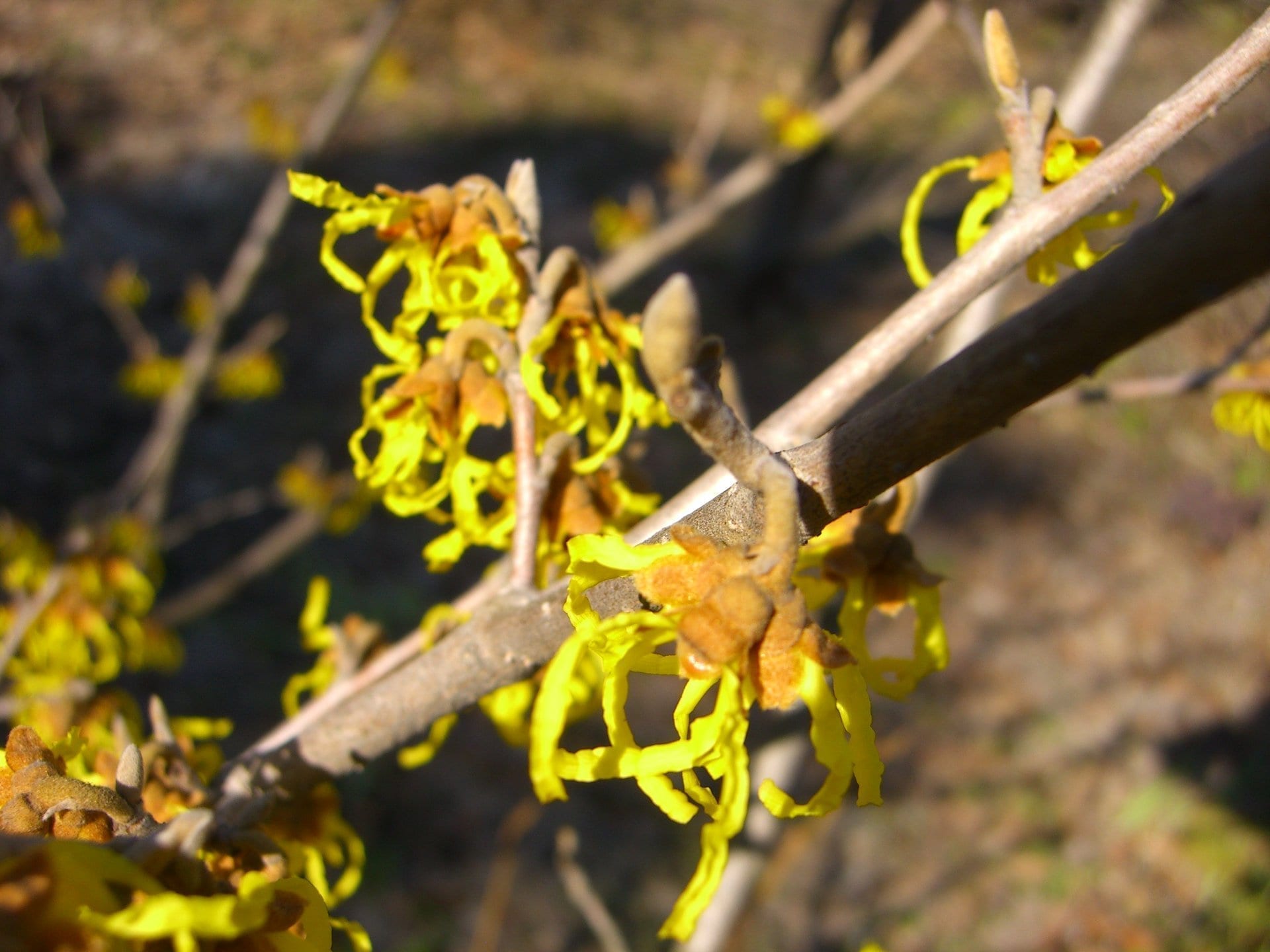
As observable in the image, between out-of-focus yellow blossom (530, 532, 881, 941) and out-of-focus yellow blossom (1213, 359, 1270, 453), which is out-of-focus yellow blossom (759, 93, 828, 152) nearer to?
out-of-focus yellow blossom (1213, 359, 1270, 453)

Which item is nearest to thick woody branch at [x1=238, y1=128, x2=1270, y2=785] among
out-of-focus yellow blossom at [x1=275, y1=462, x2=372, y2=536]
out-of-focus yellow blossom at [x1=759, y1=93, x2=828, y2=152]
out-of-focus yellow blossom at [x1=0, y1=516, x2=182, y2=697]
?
out-of-focus yellow blossom at [x1=0, y1=516, x2=182, y2=697]

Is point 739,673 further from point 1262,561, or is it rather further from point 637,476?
point 1262,561

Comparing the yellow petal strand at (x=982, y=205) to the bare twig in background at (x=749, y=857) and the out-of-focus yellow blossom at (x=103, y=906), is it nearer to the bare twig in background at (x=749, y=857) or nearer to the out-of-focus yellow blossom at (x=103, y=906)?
the out-of-focus yellow blossom at (x=103, y=906)

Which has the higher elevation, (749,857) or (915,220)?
(915,220)

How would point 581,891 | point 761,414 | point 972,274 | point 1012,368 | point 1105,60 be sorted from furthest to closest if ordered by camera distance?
1. point 761,414
2. point 1105,60
3. point 581,891
4. point 972,274
5. point 1012,368

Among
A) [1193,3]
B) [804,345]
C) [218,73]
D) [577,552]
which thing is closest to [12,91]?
[218,73]

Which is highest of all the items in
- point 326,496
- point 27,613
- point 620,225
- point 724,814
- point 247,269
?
point 620,225

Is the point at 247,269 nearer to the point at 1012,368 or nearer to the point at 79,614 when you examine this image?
the point at 79,614

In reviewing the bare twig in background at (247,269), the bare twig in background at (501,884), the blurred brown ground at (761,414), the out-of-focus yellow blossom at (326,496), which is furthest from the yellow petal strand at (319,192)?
the bare twig in background at (501,884)

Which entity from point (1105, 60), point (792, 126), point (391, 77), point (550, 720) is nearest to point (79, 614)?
point (550, 720)
